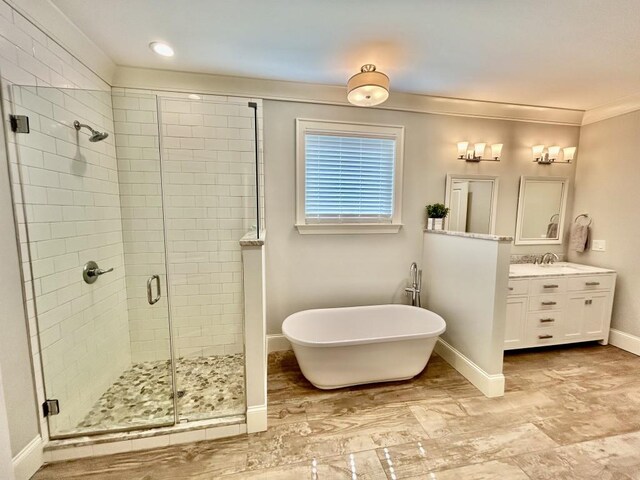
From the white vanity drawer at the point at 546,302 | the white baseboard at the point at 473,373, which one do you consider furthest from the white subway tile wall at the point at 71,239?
the white vanity drawer at the point at 546,302

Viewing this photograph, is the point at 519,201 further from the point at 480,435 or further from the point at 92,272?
the point at 92,272

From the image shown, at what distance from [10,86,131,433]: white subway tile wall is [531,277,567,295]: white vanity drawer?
145 inches

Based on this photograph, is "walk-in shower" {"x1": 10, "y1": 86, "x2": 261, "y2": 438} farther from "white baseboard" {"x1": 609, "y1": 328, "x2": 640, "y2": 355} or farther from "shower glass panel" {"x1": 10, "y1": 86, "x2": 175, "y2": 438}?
"white baseboard" {"x1": 609, "y1": 328, "x2": 640, "y2": 355}

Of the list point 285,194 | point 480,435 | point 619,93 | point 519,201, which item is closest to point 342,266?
point 285,194

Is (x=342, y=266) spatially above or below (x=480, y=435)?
above

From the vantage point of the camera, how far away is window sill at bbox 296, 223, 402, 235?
2.69 meters

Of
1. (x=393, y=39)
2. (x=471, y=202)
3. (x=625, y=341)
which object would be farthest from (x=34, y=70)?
(x=625, y=341)

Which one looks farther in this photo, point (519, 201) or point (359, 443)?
point (519, 201)

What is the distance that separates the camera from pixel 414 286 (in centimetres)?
283

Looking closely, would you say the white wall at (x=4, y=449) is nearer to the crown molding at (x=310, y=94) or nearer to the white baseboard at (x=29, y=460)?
the white baseboard at (x=29, y=460)

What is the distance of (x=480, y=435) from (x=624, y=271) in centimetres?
256

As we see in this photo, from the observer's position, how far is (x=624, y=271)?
2.79 meters

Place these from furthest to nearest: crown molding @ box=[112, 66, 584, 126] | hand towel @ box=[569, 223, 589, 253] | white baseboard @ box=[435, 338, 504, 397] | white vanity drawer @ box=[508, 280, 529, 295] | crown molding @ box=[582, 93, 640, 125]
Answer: hand towel @ box=[569, 223, 589, 253]
crown molding @ box=[582, 93, 640, 125]
white vanity drawer @ box=[508, 280, 529, 295]
crown molding @ box=[112, 66, 584, 126]
white baseboard @ box=[435, 338, 504, 397]

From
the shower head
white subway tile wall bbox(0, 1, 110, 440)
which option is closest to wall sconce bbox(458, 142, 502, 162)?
the shower head
